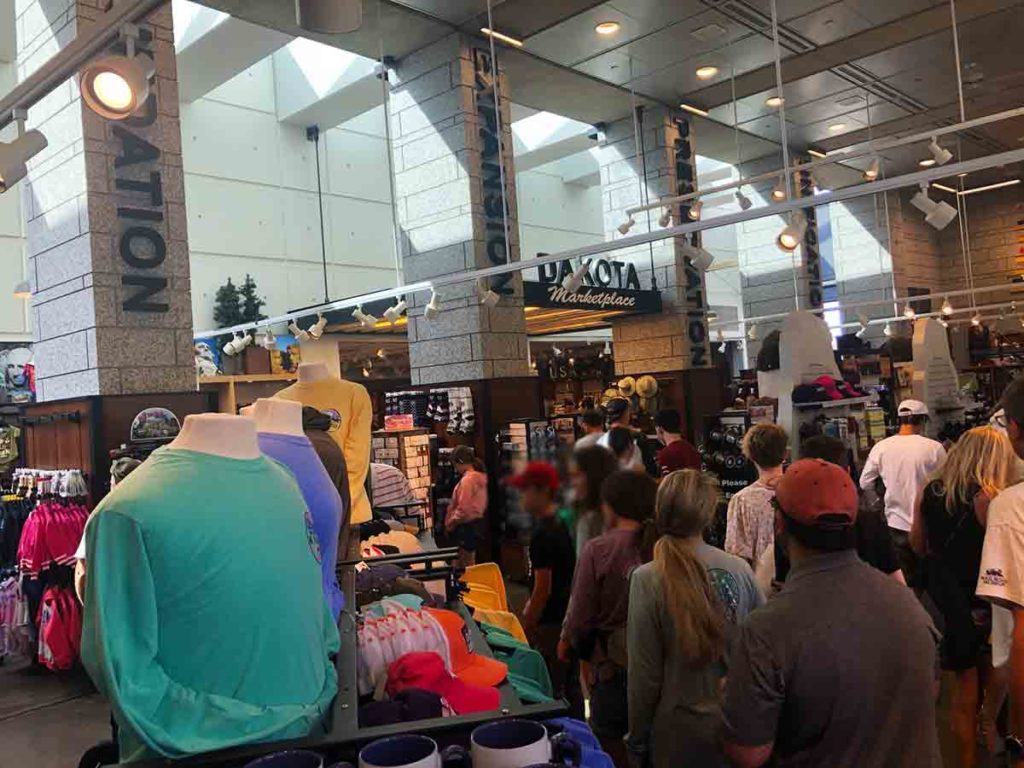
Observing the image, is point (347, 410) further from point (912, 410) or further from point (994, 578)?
point (912, 410)

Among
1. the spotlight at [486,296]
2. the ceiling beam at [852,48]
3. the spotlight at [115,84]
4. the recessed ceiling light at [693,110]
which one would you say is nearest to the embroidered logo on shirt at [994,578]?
the spotlight at [115,84]

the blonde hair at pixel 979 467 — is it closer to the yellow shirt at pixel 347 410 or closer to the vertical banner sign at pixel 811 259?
the yellow shirt at pixel 347 410

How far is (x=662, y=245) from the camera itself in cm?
980

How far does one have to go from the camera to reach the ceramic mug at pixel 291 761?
3.69 ft

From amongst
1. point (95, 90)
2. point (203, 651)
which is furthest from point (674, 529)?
point (95, 90)

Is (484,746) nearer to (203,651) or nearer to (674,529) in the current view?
(203,651)

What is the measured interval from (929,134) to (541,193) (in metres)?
10.9

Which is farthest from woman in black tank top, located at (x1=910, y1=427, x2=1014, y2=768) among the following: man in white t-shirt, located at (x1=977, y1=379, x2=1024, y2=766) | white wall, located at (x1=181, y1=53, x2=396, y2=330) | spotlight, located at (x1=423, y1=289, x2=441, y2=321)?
white wall, located at (x1=181, y1=53, x2=396, y2=330)

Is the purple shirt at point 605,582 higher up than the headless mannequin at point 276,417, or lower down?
lower down

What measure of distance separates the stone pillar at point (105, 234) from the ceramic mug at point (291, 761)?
14.8 ft

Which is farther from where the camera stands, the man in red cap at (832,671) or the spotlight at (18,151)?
the spotlight at (18,151)

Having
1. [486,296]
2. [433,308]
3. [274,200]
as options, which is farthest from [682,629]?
[274,200]

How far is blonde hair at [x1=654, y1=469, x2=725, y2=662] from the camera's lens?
79.6 inches

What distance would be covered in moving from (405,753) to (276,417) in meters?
0.95
